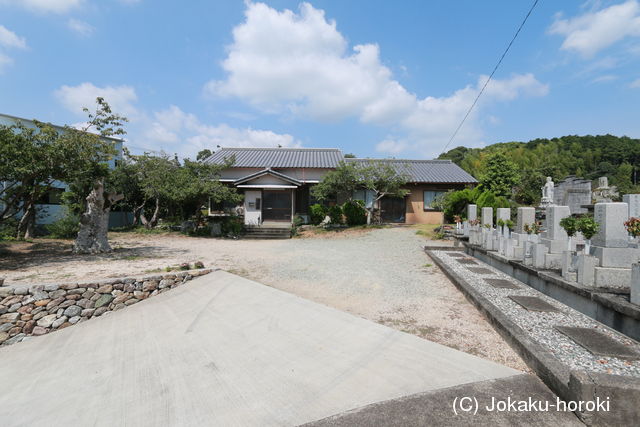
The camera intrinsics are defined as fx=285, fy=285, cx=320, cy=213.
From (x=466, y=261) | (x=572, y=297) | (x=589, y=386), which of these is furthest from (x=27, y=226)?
(x=572, y=297)

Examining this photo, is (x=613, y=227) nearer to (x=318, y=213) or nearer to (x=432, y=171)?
(x=318, y=213)

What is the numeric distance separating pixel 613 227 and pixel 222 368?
6.10 metres

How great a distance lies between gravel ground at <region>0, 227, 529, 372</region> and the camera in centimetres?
399

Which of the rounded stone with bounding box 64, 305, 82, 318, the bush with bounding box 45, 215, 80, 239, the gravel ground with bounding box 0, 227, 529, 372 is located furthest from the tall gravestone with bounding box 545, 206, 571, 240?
the bush with bounding box 45, 215, 80, 239

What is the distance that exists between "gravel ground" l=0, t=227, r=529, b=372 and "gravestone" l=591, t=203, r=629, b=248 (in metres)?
2.32

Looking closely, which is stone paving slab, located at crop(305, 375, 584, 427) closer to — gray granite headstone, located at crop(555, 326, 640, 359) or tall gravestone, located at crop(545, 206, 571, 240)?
gray granite headstone, located at crop(555, 326, 640, 359)

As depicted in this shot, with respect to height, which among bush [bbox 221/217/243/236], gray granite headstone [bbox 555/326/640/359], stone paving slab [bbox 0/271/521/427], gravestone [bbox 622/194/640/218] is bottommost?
stone paving slab [bbox 0/271/521/427]

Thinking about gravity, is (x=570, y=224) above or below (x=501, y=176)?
below

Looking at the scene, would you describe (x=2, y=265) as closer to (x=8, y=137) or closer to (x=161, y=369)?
(x=8, y=137)

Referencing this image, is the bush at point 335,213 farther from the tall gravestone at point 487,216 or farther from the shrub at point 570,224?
the shrub at point 570,224

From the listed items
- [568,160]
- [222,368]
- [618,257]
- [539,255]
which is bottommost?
[222,368]

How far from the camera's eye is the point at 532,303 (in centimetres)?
477

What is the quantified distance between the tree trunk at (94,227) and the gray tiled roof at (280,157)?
1072 centimetres

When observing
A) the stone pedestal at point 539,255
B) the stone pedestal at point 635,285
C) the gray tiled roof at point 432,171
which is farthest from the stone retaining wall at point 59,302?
the gray tiled roof at point 432,171
